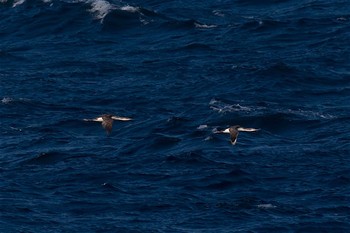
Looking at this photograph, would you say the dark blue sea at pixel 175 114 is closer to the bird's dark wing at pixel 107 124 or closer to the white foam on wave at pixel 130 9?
the white foam on wave at pixel 130 9

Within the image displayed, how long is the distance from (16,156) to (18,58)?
26.3m

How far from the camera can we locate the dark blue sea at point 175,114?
116m

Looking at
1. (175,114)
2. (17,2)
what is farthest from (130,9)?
(175,114)

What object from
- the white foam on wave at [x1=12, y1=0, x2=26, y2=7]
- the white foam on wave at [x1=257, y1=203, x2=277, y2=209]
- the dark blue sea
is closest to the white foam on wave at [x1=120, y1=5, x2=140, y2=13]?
the dark blue sea

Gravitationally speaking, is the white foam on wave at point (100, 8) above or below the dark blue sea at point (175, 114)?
above

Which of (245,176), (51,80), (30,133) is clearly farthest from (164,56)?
(245,176)

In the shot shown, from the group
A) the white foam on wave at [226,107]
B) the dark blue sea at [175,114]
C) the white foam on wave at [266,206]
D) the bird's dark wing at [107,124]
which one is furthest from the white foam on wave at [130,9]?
the white foam on wave at [266,206]

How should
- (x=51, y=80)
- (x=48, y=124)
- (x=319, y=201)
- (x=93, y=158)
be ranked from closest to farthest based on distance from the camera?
(x=319, y=201) → (x=93, y=158) → (x=48, y=124) → (x=51, y=80)

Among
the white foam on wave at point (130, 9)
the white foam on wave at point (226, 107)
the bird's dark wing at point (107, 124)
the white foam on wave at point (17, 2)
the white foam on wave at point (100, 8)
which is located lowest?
the white foam on wave at point (226, 107)

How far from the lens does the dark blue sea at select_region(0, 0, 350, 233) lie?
380 ft

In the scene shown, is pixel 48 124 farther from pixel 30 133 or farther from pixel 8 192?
pixel 8 192

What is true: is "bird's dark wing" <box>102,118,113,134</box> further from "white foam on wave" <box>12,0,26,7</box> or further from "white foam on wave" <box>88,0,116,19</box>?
"white foam on wave" <box>12,0,26,7</box>

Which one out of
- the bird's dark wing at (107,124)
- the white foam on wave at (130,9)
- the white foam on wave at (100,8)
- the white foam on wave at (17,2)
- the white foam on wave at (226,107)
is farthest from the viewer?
the white foam on wave at (17,2)

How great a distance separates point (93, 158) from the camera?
12581 cm
